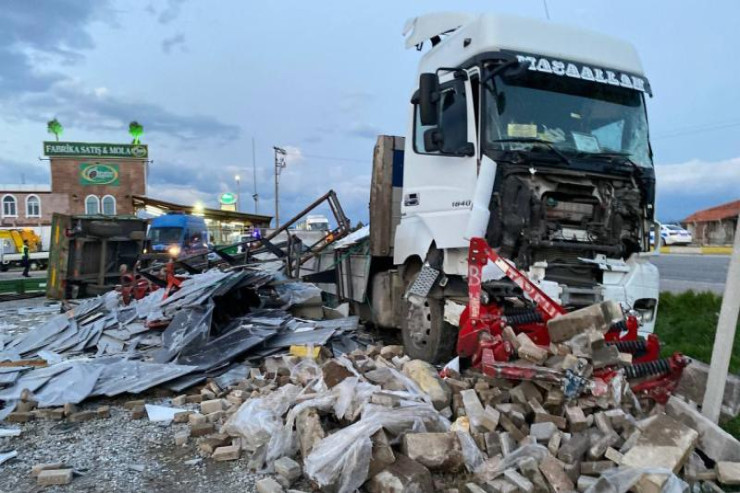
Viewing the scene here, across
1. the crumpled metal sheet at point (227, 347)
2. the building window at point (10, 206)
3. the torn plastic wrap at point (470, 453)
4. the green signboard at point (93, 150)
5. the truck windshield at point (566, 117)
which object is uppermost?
the green signboard at point (93, 150)

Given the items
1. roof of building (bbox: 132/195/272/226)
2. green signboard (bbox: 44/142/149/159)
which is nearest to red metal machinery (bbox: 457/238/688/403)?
roof of building (bbox: 132/195/272/226)

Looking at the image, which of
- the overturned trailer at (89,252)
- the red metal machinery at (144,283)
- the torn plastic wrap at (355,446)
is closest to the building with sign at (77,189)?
the overturned trailer at (89,252)

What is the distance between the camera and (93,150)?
143 feet

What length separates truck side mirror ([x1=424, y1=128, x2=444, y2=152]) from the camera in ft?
16.8

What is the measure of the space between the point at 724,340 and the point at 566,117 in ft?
7.85

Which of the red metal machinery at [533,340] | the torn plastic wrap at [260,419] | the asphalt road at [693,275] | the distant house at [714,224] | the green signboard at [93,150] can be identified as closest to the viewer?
the red metal machinery at [533,340]

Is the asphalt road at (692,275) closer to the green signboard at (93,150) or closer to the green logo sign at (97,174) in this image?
the green signboard at (93,150)

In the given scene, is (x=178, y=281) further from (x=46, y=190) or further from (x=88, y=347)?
(x=46, y=190)

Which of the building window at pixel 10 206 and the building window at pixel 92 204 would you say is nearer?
the building window at pixel 92 204

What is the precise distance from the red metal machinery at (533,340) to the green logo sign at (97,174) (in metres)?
45.8

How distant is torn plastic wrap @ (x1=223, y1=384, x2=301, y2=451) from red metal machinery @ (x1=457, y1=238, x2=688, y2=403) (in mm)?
1462

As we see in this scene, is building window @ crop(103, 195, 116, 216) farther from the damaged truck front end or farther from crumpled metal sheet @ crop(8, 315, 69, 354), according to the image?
the damaged truck front end

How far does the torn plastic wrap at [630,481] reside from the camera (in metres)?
2.78

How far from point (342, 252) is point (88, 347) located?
3.79 meters
